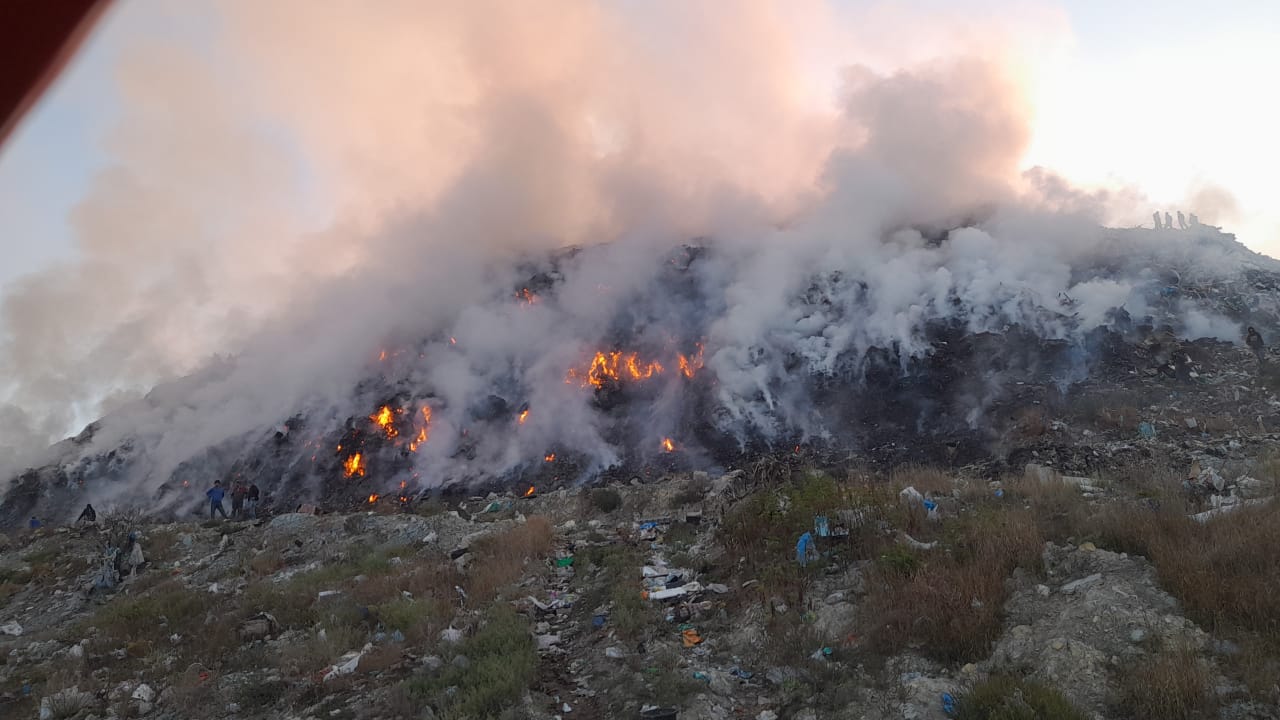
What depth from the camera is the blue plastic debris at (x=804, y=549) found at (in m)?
8.30

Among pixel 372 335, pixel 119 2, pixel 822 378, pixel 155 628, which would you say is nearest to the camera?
pixel 119 2

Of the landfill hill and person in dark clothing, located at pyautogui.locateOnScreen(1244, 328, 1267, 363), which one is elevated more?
person in dark clothing, located at pyautogui.locateOnScreen(1244, 328, 1267, 363)

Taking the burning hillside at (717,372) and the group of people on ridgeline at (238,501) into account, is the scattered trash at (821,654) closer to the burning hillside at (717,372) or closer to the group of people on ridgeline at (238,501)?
the burning hillside at (717,372)

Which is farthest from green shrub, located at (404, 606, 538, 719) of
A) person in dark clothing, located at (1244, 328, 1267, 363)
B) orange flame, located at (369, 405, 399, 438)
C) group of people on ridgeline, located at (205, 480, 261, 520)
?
person in dark clothing, located at (1244, 328, 1267, 363)

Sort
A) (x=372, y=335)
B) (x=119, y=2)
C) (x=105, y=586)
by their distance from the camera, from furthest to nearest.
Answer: (x=372, y=335), (x=105, y=586), (x=119, y=2)

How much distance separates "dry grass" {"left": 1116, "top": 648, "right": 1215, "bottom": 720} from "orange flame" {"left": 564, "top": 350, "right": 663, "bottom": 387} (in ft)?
74.3

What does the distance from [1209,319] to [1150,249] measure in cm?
625

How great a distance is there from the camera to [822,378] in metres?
23.7

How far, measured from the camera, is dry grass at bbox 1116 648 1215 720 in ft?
13.9

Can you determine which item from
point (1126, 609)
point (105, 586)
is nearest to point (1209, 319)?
point (1126, 609)

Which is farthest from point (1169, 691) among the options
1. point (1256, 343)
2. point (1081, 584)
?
point (1256, 343)

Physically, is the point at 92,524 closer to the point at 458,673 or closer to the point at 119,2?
the point at 458,673

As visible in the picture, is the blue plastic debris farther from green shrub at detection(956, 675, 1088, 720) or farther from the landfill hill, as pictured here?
green shrub at detection(956, 675, 1088, 720)

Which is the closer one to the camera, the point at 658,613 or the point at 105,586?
the point at 658,613
